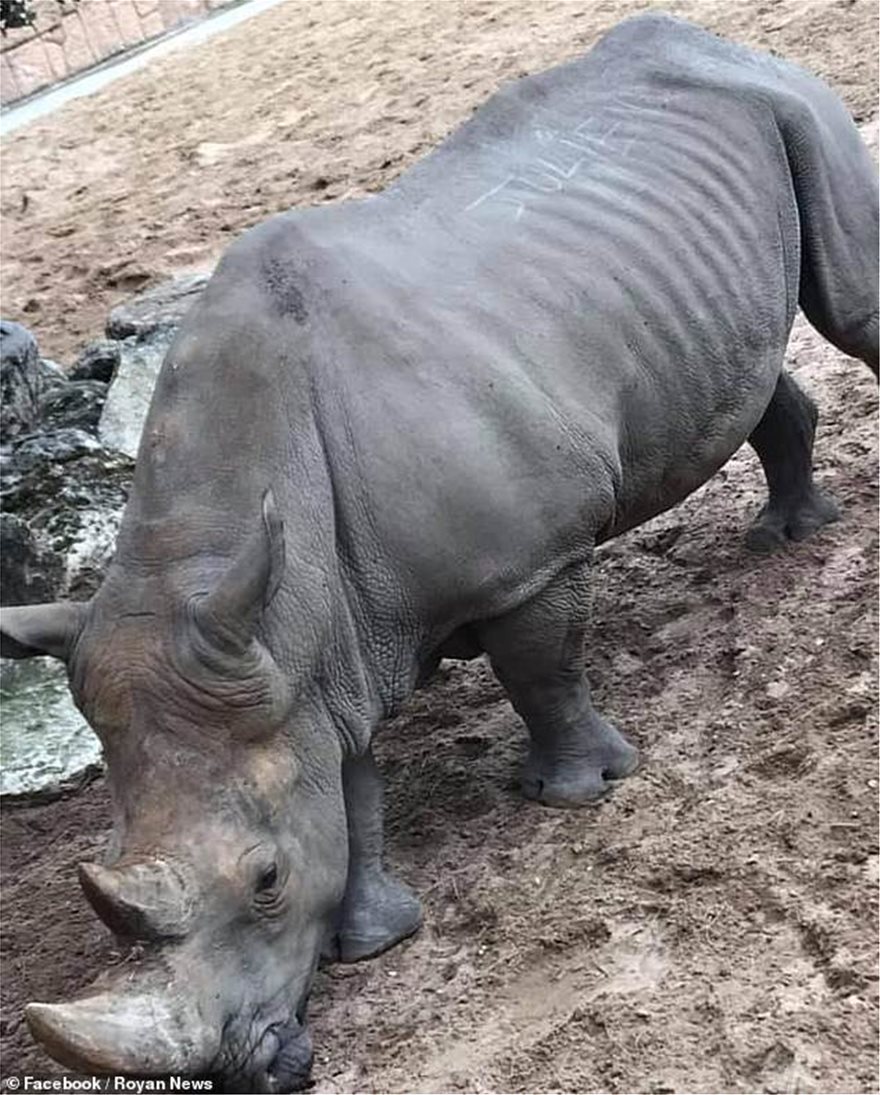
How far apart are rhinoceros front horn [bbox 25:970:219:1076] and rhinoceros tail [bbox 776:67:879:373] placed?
98.5 inches

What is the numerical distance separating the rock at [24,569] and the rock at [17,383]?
1036mm

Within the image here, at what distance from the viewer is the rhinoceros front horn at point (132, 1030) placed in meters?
2.62

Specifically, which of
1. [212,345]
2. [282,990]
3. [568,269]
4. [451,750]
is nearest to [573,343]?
[568,269]

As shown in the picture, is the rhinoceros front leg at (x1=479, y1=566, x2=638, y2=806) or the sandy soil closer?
the rhinoceros front leg at (x1=479, y1=566, x2=638, y2=806)

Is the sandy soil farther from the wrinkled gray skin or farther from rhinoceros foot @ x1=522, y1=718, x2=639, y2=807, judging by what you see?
rhinoceros foot @ x1=522, y1=718, x2=639, y2=807

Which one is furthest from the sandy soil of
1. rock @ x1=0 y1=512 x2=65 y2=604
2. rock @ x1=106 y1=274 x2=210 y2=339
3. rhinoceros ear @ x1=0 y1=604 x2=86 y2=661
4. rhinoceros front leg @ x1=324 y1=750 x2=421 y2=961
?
rhinoceros ear @ x1=0 y1=604 x2=86 y2=661

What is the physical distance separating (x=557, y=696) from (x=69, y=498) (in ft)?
6.68

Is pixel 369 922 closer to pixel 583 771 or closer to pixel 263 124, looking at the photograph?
pixel 583 771

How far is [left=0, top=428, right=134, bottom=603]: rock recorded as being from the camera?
5.02m

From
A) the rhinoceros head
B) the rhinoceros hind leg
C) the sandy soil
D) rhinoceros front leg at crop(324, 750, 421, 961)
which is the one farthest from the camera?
the sandy soil

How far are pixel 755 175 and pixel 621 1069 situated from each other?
216cm

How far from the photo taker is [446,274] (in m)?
3.64

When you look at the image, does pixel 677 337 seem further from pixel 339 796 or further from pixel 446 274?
pixel 339 796

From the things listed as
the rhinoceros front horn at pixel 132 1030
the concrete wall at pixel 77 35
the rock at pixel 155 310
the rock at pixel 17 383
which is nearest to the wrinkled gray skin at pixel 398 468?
the rhinoceros front horn at pixel 132 1030
